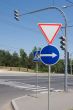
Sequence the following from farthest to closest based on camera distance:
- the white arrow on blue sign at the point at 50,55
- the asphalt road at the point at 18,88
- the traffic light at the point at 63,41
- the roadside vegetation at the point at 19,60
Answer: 1. the roadside vegetation at the point at 19,60
2. the traffic light at the point at 63,41
3. the asphalt road at the point at 18,88
4. the white arrow on blue sign at the point at 50,55

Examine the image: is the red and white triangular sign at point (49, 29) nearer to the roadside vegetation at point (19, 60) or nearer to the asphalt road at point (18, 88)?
the asphalt road at point (18, 88)

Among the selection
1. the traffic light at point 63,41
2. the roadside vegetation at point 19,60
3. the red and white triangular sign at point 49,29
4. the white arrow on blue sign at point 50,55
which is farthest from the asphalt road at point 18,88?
the roadside vegetation at point 19,60

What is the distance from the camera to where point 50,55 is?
39.0ft

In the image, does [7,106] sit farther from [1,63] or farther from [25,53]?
[25,53]

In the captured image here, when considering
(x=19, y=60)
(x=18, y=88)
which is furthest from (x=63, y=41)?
(x=19, y=60)

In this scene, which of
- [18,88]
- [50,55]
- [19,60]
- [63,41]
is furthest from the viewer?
[19,60]

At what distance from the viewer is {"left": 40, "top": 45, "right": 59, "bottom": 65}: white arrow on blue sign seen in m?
11.8

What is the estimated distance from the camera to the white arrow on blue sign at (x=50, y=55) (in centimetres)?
1184

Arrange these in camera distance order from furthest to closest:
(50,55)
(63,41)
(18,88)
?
(18,88), (63,41), (50,55)

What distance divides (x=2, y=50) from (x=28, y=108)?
312 feet

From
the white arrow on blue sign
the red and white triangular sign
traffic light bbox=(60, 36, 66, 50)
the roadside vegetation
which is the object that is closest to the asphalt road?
traffic light bbox=(60, 36, 66, 50)

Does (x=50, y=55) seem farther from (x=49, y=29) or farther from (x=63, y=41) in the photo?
(x=63, y=41)

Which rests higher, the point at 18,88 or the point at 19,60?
the point at 19,60

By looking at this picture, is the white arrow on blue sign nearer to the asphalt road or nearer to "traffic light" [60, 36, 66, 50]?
the asphalt road
